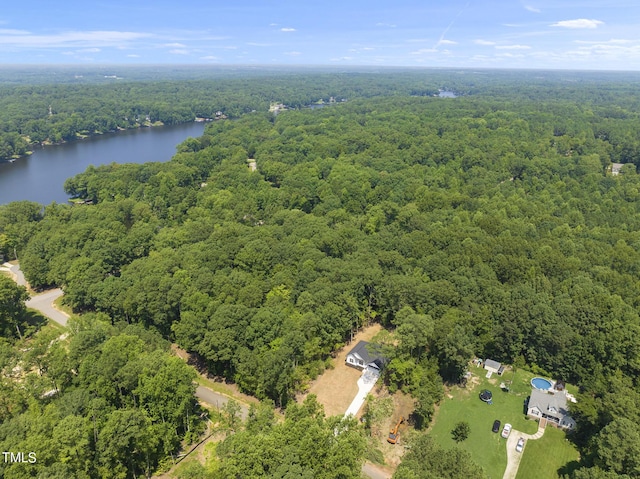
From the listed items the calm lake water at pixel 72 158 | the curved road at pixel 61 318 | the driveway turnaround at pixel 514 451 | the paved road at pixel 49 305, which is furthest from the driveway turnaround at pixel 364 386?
the calm lake water at pixel 72 158

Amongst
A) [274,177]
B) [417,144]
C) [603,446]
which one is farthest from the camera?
[417,144]

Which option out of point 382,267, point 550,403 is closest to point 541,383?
point 550,403

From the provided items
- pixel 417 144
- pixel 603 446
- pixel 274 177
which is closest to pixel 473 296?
pixel 603 446

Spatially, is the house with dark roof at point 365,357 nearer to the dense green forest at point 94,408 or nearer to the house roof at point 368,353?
the house roof at point 368,353

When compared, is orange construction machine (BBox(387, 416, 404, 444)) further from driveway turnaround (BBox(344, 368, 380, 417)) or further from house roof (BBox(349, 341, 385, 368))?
house roof (BBox(349, 341, 385, 368))

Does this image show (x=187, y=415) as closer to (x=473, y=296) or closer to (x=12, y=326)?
(x=12, y=326)

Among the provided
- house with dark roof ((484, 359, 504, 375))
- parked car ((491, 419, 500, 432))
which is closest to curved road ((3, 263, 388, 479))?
parked car ((491, 419, 500, 432))
